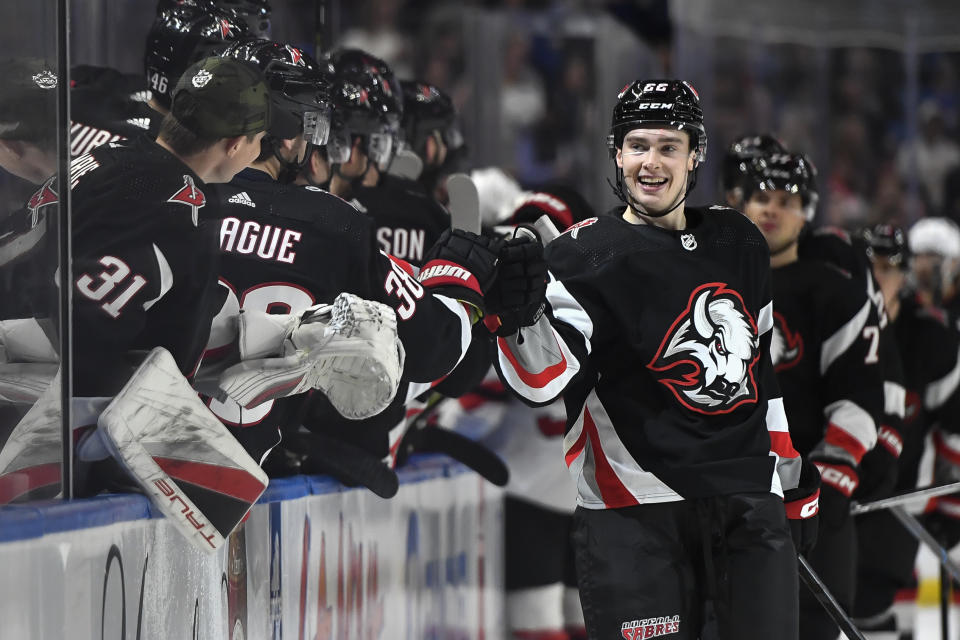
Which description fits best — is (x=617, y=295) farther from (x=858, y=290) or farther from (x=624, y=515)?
(x=858, y=290)

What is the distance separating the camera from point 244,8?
262 cm

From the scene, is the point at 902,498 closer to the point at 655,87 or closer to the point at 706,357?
the point at 706,357

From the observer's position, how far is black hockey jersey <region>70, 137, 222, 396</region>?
6.00 feet

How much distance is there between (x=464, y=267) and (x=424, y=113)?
1348 mm

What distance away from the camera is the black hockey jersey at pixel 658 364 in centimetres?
223

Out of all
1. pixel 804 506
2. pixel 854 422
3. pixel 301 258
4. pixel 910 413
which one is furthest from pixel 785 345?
pixel 301 258

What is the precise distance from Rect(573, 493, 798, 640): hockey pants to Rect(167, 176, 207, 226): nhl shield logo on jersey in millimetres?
828

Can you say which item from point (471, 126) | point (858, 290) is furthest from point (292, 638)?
point (471, 126)

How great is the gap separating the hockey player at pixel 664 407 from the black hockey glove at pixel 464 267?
0.37 ft

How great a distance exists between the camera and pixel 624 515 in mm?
2229

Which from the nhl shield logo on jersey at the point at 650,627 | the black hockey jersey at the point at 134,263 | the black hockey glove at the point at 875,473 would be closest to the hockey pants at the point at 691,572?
the nhl shield logo on jersey at the point at 650,627

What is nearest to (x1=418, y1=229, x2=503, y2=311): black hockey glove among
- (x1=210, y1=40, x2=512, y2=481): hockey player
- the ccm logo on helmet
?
(x1=210, y1=40, x2=512, y2=481): hockey player

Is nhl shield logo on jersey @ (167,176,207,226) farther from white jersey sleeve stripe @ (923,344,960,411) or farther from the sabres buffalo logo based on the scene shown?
white jersey sleeve stripe @ (923,344,960,411)

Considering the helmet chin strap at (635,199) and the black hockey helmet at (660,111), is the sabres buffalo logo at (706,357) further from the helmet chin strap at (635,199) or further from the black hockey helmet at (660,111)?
the black hockey helmet at (660,111)
